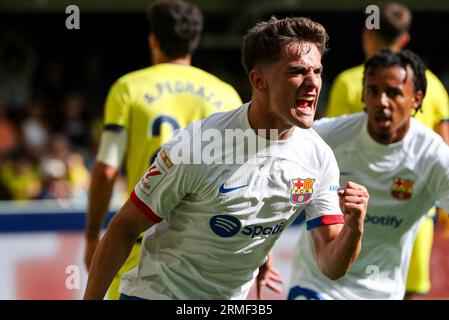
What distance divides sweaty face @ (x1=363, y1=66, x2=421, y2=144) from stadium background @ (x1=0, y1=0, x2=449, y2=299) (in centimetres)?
380

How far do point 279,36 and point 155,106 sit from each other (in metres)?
1.69

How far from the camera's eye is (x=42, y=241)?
8.50m

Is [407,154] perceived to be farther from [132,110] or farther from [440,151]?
[132,110]

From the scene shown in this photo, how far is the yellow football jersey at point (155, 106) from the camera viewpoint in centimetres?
521

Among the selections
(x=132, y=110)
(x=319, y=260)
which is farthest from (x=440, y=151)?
(x=132, y=110)

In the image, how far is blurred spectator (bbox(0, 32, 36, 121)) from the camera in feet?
42.1

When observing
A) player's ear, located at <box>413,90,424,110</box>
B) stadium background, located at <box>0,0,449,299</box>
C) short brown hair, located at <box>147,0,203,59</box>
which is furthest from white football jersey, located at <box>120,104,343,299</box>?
stadium background, located at <box>0,0,449,299</box>

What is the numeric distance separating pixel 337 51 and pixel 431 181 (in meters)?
10.7

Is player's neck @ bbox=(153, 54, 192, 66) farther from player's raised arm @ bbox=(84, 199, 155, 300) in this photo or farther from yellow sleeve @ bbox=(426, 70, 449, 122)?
player's raised arm @ bbox=(84, 199, 155, 300)

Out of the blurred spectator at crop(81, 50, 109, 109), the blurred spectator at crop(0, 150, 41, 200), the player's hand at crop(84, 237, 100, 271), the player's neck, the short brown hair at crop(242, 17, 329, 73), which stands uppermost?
the short brown hair at crop(242, 17, 329, 73)

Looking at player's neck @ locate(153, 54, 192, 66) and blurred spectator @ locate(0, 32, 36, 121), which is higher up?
player's neck @ locate(153, 54, 192, 66)

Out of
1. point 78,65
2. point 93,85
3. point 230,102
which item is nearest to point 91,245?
point 230,102

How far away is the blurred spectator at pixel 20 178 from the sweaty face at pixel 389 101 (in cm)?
659

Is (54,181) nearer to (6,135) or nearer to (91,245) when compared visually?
(6,135)
